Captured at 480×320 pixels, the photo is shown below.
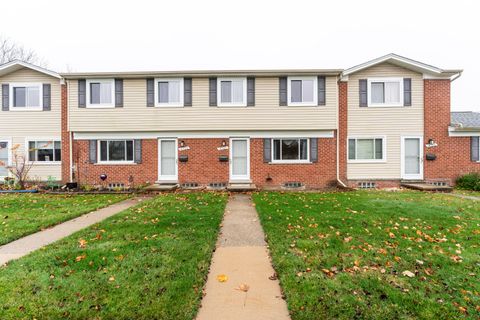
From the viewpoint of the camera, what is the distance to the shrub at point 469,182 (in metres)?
11.7

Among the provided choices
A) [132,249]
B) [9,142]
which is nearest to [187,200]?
[132,249]

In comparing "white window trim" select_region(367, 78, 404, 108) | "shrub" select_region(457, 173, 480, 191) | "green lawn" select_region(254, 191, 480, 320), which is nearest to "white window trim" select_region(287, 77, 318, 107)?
"white window trim" select_region(367, 78, 404, 108)

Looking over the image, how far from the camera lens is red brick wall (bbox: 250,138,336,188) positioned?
12602 mm

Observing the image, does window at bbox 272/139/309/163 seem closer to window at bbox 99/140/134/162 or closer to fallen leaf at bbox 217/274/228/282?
window at bbox 99/140/134/162

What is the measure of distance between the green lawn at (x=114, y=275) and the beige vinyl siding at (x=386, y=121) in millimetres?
9995

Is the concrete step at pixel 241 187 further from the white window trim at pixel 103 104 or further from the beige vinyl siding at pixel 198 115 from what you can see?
the white window trim at pixel 103 104

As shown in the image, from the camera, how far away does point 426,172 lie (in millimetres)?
12516

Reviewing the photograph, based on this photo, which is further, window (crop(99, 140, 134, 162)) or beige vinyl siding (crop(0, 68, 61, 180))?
window (crop(99, 140, 134, 162))

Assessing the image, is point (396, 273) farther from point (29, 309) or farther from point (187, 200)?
point (187, 200)

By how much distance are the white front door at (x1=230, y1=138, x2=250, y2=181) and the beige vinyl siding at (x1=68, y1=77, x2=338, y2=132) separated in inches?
29.1

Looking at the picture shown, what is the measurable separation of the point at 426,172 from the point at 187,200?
11582mm

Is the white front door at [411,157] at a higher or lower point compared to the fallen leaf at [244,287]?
higher

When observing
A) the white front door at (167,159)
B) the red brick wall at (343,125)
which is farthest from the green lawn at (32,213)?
the red brick wall at (343,125)

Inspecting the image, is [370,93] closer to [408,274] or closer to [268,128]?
[268,128]
